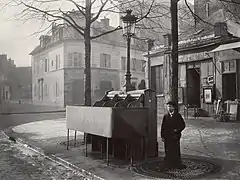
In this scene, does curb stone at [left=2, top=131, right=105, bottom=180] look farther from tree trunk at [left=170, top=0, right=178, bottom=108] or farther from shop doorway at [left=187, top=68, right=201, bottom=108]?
shop doorway at [left=187, top=68, right=201, bottom=108]

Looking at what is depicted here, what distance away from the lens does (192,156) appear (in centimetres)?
847

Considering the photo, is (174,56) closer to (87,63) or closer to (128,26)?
(128,26)

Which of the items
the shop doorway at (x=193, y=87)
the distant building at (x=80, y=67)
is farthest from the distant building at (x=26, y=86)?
the shop doorway at (x=193, y=87)

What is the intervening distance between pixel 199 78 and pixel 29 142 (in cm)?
1313

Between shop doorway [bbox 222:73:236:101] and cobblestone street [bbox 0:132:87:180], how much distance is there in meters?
12.4

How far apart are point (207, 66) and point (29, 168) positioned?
14707mm

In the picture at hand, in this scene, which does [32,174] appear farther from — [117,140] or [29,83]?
[29,83]

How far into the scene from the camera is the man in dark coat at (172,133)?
6.84 m

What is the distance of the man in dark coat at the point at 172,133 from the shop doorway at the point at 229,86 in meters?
13.0

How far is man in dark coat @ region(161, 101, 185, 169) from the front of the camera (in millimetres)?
6836

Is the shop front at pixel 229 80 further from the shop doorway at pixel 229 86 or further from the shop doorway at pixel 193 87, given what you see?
the shop doorway at pixel 193 87

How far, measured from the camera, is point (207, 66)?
2014 centimetres

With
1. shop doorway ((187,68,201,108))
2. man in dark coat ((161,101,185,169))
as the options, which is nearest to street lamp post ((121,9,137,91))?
man in dark coat ((161,101,185,169))

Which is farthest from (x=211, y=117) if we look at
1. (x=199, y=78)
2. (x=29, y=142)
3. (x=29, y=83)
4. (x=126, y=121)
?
(x=29, y=83)
